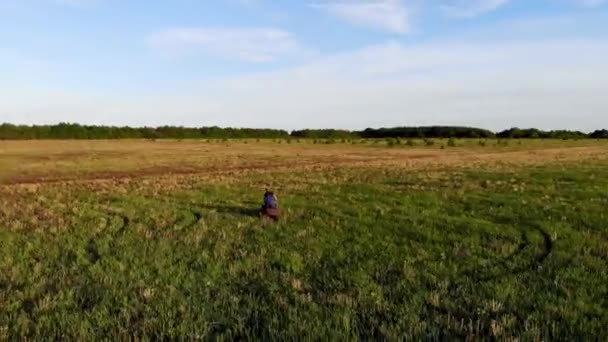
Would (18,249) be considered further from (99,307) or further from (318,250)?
(318,250)

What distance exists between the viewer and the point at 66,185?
2912 centimetres

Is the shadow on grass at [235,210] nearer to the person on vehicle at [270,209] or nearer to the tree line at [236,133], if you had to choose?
the person on vehicle at [270,209]

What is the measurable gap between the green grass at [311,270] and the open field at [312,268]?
0.04 m

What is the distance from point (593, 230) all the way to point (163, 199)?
1440 centimetres

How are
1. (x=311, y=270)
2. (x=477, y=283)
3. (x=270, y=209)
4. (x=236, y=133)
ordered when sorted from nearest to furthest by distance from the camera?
(x=477, y=283) → (x=311, y=270) → (x=270, y=209) → (x=236, y=133)

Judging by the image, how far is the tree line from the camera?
120000 millimetres

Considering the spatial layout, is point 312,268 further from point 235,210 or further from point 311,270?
point 235,210

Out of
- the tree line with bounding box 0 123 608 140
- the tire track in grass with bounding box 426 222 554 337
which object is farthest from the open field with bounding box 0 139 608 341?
the tree line with bounding box 0 123 608 140

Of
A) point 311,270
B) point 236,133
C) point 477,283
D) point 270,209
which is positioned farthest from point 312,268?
point 236,133

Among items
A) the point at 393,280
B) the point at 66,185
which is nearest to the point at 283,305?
the point at 393,280

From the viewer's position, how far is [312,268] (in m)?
11.1

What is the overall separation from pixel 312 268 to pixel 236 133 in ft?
455

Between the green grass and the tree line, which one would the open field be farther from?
the tree line

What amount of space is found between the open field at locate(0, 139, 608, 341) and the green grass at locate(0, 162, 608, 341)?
4cm
